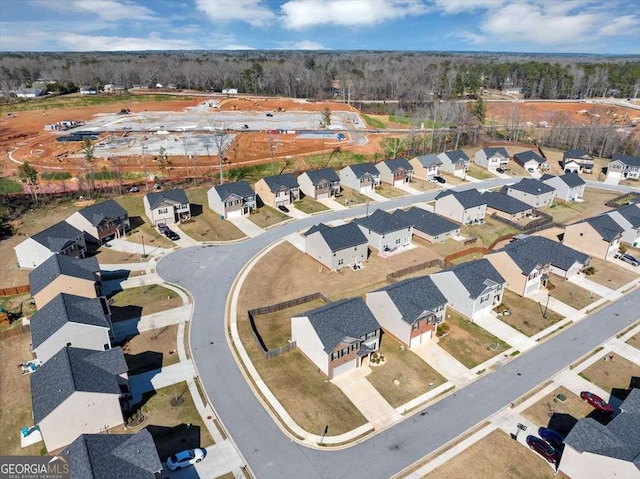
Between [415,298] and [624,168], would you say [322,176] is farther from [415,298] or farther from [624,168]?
[624,168]

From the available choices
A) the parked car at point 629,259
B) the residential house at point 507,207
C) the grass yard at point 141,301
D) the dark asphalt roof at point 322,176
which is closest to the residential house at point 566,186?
the residential house at point 507,207

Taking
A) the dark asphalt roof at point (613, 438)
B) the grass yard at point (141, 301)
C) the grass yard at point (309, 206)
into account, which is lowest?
the grass yard at point (141, 301)


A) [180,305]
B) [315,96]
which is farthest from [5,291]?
[315,96]

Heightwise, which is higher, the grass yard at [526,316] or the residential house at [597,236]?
the residential house at [597,236]

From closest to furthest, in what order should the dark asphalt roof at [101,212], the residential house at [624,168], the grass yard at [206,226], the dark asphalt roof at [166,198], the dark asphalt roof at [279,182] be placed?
the dark asphalt roof at [101,212]
the grass yard at [206,226]
the dark asphalt roof at [166,198]
the dark asphalt roof at [279,182]
the residential house at [624,168]

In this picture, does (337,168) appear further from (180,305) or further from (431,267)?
(180,305)

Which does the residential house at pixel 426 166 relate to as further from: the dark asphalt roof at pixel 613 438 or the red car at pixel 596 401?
the dark asphalt roof at pixel 613 438
